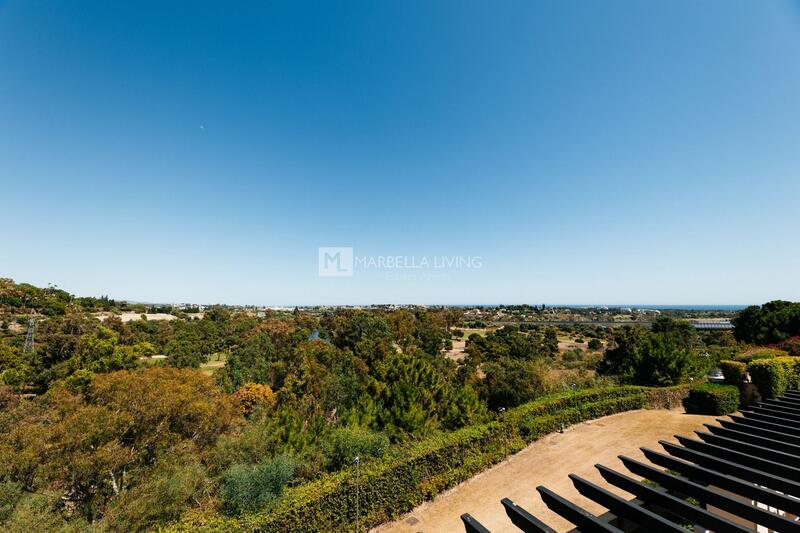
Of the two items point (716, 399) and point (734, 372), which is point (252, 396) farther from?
point (734, 372)

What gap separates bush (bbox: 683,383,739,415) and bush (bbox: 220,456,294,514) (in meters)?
19.1

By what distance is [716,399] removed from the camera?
50.6 ft

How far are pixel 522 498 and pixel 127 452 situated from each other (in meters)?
14.7

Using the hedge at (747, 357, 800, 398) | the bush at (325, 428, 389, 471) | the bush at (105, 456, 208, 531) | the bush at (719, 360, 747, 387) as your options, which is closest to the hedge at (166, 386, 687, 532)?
the bush at (325, 428, 389, 471)

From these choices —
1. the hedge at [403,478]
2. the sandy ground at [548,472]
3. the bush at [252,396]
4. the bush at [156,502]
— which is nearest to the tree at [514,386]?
the sandy ground at [548,472]

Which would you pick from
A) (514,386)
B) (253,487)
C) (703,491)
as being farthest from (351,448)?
(514,386)

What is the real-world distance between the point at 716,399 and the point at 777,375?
279 cm

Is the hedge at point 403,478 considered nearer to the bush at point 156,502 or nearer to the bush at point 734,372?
the bush at point 156,502

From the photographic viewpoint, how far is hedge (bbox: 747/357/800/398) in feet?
43.9

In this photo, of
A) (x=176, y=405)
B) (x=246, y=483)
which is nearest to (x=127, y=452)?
(x=176, y=405)

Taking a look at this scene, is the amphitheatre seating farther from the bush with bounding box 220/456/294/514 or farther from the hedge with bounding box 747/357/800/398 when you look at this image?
the hedge with bounding box 747/357/800/398

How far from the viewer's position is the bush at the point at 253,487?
25.3 ft

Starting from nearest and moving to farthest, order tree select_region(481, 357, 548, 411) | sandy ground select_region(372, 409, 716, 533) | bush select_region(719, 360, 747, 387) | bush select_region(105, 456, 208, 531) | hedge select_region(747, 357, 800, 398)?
sandy ground select_region(372, 409, 716, 533)
bush select_region(105, 456, 208, 531)
hedge select_region(747, 357, 800, 398)
bush select_region(719, 360, 747, 387)
tree select_region(481, 357, 548, 411)

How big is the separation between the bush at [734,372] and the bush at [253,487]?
20672mm
